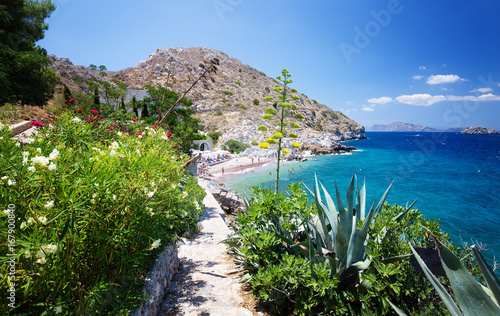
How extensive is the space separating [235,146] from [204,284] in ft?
123

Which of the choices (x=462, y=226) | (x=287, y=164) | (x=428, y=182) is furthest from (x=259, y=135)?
(x=462, y=226)

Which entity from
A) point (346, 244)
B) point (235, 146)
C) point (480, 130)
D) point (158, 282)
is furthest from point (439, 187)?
point (480, 130)

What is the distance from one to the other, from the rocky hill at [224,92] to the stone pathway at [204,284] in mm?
30179

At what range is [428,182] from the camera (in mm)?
27828

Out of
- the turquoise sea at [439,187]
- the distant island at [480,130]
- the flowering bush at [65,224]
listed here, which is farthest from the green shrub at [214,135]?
the distant island at [480,130]

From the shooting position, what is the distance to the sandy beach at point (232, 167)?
25.5 meters

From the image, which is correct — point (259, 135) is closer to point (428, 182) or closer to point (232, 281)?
point (428, 182)

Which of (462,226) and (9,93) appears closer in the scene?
(9,93)

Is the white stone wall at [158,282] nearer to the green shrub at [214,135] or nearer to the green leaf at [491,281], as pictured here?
the green leaf at [491,281]

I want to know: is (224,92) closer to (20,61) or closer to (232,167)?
(232,167)

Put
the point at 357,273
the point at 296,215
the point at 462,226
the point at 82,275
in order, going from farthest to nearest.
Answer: the point at 462,226
the point at 296,215
the point at 357,273
the point at 82,275

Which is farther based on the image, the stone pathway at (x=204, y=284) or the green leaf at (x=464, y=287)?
the stone pathway at (x=204, y=284)

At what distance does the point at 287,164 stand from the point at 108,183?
34232 mm

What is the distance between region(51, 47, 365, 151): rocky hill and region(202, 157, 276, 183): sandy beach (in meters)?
7.57
